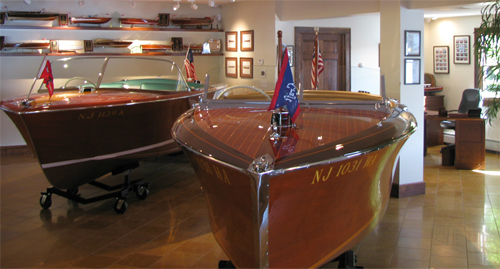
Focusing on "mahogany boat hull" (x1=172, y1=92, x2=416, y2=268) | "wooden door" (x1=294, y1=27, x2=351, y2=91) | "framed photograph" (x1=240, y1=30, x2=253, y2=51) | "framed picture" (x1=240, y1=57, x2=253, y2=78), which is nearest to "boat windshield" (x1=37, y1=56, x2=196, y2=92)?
"framed picture" (x1=240, y1=57, x2=253, y2=78)

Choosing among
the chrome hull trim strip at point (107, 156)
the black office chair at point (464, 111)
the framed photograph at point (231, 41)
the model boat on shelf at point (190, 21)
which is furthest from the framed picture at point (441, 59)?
the chrome hull trim strip at point (107, 156)

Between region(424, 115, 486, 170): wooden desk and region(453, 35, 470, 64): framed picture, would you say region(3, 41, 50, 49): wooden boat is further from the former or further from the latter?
→ region(453, 35, 470, 64): framed picture

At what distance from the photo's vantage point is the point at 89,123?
4055 mm

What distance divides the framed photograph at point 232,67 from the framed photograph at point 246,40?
0.36 metres

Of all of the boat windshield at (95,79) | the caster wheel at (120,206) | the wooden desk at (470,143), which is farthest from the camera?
the wooden desk at (470,143)

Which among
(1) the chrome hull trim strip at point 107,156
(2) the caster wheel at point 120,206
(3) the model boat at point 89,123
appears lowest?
(2) the caster wheel at point 120,206

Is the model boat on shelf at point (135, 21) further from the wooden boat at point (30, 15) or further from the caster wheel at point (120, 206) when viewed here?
the caster wheel at point (120, 206)

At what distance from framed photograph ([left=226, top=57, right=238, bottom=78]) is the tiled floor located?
2.89m

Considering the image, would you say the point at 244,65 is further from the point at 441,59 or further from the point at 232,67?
the point at 441,59

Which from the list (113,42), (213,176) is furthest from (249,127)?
(113,42)

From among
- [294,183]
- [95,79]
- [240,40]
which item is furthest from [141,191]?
[240,40]

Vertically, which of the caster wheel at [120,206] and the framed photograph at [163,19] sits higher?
the framed photograph at [163,19]

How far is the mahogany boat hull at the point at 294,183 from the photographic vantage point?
1.97 m

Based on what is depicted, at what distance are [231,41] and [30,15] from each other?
3.48 metres
